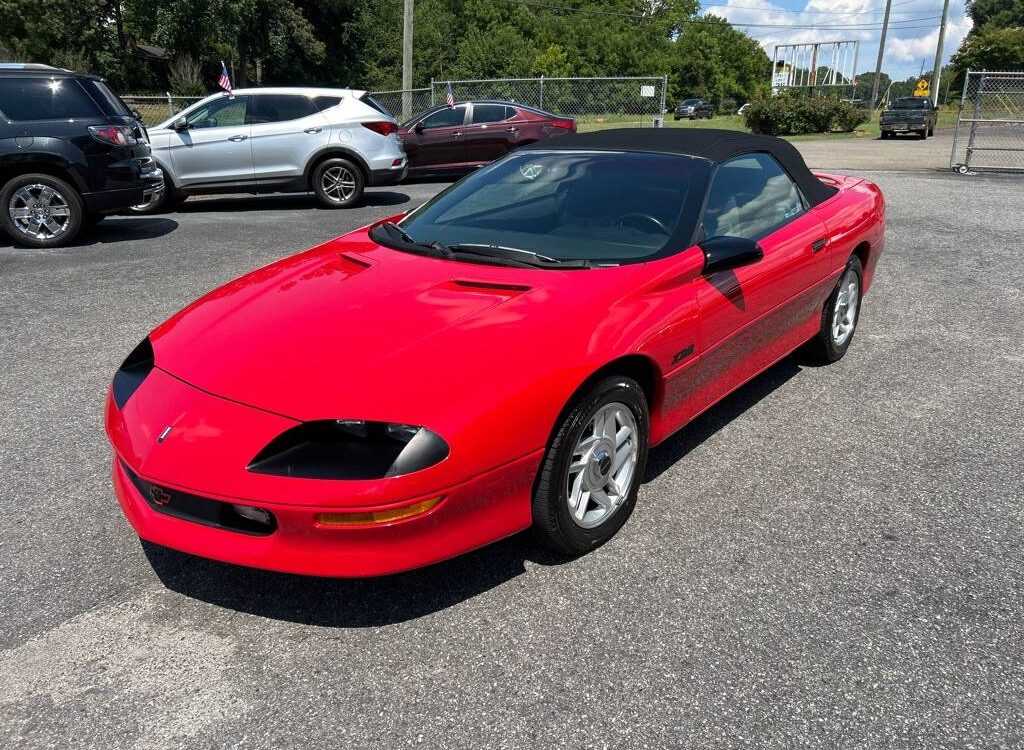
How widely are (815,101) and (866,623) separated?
110 ft

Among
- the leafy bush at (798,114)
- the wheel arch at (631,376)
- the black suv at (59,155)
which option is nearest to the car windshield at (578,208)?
the wheel arch at (631,376)

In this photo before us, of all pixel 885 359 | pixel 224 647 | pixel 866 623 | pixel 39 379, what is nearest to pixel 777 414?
pixel 885 359

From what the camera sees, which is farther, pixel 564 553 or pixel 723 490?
pixel 723 490

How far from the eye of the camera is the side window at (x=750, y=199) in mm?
3764

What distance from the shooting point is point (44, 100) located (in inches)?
335

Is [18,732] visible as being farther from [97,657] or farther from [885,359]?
[885,359]

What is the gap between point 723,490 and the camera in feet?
11.5

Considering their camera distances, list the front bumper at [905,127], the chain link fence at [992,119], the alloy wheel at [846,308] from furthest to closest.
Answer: the front bumper at [905,127]
the chain link fence at [992,119]
the alloy wheel at [846,308]

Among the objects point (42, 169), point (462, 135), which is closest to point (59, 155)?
point (42, 169)

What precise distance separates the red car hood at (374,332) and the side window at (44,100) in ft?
21.5

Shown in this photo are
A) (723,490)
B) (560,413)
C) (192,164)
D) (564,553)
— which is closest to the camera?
(560,413)

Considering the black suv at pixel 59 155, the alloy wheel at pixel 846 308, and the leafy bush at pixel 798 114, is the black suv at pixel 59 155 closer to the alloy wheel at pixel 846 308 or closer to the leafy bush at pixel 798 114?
the alloy wheel at pixel 846 308

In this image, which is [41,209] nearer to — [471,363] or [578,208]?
[578,208]

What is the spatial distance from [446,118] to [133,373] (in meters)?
12.7
